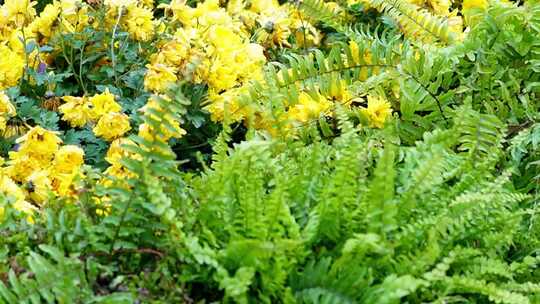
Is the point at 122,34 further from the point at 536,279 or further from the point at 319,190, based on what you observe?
the point at 536,279

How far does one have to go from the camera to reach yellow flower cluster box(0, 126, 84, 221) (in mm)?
2307

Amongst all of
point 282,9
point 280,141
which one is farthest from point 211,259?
point 282,9

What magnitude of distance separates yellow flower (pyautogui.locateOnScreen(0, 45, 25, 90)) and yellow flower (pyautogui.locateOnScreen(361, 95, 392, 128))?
119 centimetres

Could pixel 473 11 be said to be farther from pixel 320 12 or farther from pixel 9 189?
pixel 9 189

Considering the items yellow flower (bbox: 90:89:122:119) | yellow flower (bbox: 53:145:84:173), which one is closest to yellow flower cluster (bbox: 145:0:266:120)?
yellow flower (bbox: 90:89:122:119)

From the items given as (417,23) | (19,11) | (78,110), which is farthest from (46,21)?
(417,23)

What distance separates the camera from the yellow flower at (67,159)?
2.35 meters

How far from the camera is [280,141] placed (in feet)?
7.30

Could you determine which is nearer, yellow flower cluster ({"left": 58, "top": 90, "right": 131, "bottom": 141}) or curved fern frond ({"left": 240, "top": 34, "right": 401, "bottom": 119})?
yellow flower cluster ({"left": 58, "top": 90, "right": 131, "bottom": 141})

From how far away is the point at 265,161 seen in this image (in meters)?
1.86

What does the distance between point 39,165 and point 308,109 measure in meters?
0.85

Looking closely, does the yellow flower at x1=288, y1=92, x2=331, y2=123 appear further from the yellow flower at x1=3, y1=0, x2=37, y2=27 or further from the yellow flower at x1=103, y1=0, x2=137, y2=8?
the yellow flower at x1=3, y1=0, x2=37, y2=27

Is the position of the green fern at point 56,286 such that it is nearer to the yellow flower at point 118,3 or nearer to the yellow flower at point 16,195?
the yellow flower at point 16,195

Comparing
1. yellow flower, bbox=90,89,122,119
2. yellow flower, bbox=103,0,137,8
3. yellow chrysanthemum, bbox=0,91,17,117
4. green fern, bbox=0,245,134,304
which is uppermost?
green fern, bbox=0,245,134,304
